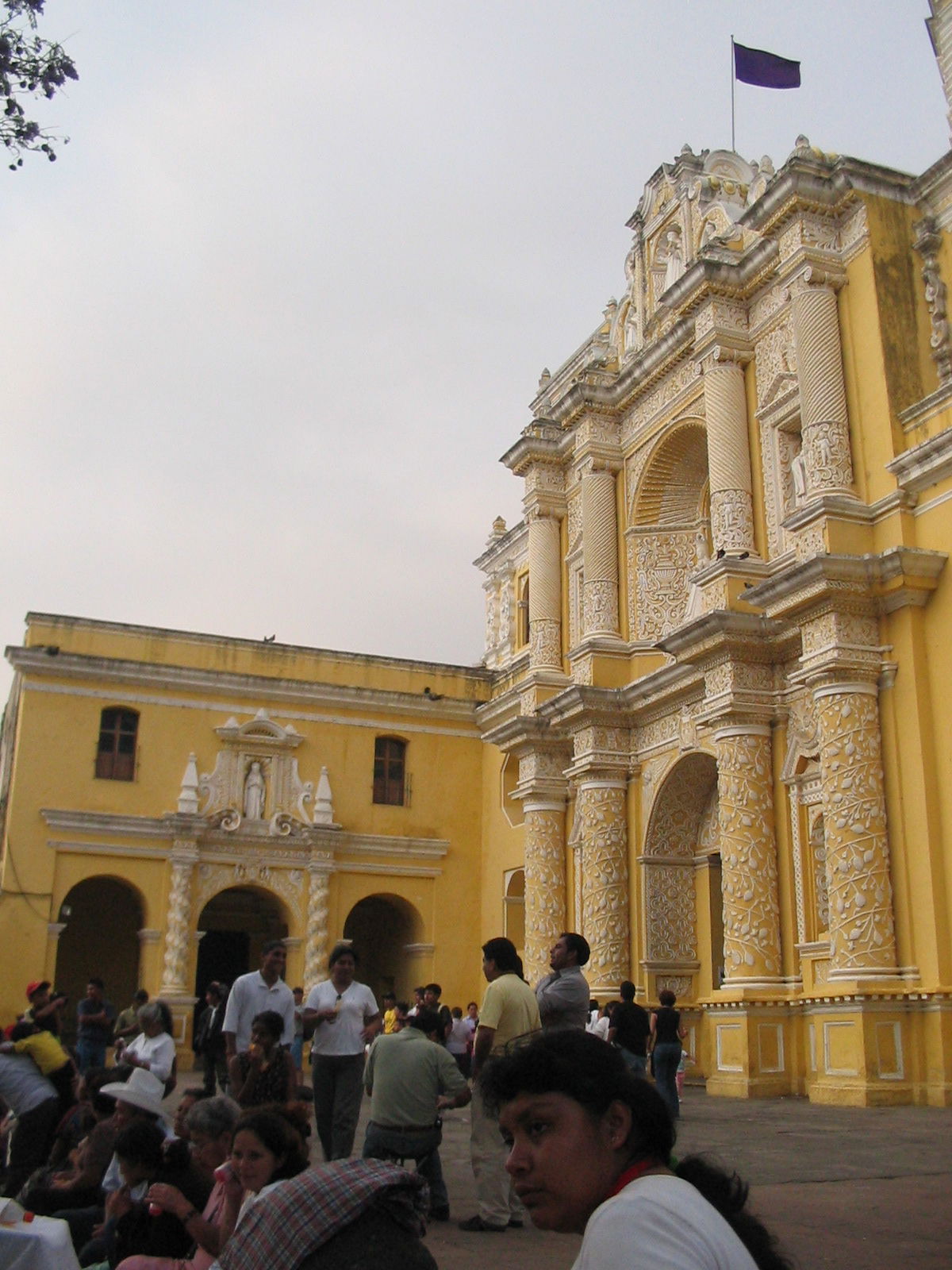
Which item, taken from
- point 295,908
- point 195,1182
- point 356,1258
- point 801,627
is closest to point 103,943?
point 295,908

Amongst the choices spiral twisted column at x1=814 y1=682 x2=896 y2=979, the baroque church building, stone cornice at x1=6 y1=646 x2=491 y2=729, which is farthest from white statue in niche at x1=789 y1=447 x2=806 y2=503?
stone cornice at x1=6 y1=646 x2=491 y2=729

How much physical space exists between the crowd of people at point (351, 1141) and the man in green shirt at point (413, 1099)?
1 centimetres

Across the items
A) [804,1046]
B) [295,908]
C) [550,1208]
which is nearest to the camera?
[550,1208]

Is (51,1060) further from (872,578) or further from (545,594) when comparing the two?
(545,594)

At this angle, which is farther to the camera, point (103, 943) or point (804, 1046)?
point (103, 943)

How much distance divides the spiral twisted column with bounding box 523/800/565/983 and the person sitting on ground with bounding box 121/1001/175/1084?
13.1 m

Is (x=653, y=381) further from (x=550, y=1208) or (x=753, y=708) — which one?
(x=550, y=1208)

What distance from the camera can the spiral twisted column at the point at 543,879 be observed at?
20984mm

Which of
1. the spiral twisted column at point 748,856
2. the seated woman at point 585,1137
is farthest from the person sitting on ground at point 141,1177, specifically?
the spiral twisted column at point 748,856

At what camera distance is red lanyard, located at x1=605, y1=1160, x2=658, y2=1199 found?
2.04m

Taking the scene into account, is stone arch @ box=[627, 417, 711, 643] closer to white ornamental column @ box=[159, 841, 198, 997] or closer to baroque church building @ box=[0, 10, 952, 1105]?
baroque church building @ box=[0, 10, 952, 1105]

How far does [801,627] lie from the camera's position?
1504cm

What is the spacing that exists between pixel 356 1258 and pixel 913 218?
16.2 m

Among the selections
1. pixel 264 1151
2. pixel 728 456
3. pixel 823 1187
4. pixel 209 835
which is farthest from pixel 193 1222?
pixel 209 835
